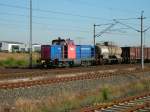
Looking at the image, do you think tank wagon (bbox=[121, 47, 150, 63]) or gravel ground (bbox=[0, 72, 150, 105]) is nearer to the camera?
gravel ground (bbox=[0, 72, 150, 105])

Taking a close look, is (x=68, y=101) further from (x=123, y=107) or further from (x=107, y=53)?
(x=107, y=53)

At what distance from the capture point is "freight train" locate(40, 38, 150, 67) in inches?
1607

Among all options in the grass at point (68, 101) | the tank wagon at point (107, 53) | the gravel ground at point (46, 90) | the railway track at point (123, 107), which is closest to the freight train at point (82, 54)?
the tank wagon at point (107, 53)

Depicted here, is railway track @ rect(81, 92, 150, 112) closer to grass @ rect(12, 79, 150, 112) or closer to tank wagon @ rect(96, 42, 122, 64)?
grass @ rect(12, 79, 150, 112)

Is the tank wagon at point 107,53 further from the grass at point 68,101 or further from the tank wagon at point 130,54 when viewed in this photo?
the grass at point 68,101

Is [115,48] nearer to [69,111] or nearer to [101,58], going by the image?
[101,58]

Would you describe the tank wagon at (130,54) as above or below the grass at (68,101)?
above

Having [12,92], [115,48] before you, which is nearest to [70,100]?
[12,92]

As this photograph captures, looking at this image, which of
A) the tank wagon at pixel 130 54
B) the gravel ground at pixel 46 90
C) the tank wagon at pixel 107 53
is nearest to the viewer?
the gravel ground at pixel 46 90

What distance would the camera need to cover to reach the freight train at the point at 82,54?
40.8 meters

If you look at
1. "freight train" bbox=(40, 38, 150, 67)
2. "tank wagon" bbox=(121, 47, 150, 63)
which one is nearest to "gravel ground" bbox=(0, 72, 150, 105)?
"freight train" bbox=(40, 38, 150, 67)

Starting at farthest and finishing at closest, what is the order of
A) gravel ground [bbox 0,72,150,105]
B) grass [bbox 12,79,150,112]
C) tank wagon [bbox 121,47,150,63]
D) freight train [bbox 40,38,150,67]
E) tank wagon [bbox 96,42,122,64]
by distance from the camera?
tank wagon [bbox 121,47,150,63], tank wagon [bbox 96,42,122,64], freight train [bbox 40,38,150,67], gravel ground [bbox 0,72,150,105], grass [bbox 12,79,150,112]

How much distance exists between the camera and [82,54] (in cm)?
4547

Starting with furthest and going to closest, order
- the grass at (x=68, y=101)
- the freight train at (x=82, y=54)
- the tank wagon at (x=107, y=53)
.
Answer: the tank wagon at (x=107, y=53)
the freight train at (x=82, y=54)
the grass at (x=68, y=101)
